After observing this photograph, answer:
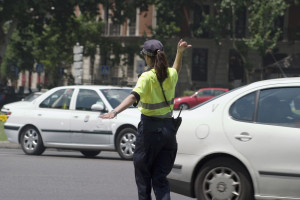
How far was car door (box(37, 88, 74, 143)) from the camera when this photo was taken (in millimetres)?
15875

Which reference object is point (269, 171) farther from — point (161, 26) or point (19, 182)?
point (161, 26)

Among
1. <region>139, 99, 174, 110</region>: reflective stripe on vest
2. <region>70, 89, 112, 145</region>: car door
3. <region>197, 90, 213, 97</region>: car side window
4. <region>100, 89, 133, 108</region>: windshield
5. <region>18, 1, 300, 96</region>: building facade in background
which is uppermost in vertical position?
<region>18, 1, 300, 96</region>: building facade in background

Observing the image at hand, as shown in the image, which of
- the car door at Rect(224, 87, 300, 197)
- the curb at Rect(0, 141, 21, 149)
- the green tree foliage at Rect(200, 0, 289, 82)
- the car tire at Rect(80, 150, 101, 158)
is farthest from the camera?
the green tree foliage at Rect(200, 0, 289, 82)

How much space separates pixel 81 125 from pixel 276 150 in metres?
7.73

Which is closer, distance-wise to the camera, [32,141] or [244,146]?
[244,146]

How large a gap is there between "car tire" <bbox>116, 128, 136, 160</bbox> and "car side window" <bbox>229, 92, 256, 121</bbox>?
6.47 meters

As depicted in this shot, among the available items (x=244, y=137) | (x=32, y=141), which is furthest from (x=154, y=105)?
(x=32, y=141)

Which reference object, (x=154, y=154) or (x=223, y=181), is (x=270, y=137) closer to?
(x=223, y=181)

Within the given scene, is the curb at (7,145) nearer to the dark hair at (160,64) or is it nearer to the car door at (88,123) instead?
the car door at (88,123)

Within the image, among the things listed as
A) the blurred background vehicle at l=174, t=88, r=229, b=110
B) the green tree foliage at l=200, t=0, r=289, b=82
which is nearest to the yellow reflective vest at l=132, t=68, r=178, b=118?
the blurred background vehicle at l=174, t=88, r=229, b=110

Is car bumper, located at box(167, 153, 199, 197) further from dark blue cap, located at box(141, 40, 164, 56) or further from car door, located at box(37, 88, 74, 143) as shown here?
car door, located at box(37, 88, 74, 143)

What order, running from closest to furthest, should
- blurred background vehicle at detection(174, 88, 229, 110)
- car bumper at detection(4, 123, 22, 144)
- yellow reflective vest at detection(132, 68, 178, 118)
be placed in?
1. yellow reflective vest at detection(132, 68, 178, 118)
2. car bumper at detection(4, 123, 22, 144)
3. blurred background vehicle at detection(174, 88, 229, 110)

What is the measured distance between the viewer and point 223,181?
862 centimetres

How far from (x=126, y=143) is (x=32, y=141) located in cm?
214
